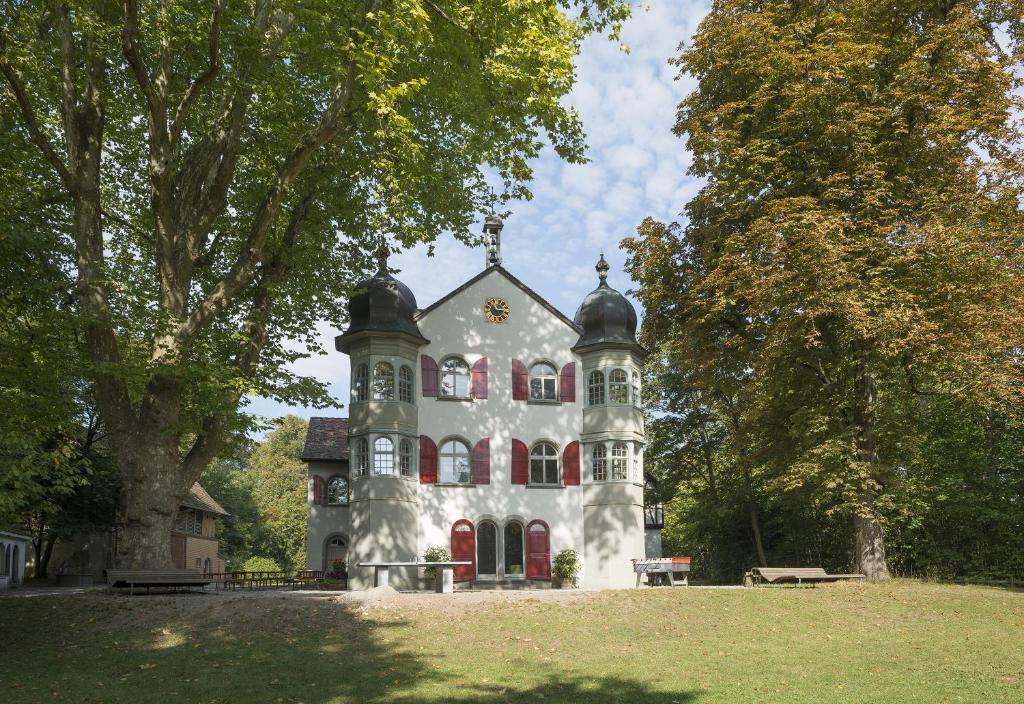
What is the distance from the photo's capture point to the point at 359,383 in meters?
25.4

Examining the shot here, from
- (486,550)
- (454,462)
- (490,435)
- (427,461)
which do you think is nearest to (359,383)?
(427,461)

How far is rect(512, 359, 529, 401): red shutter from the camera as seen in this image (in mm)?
26625

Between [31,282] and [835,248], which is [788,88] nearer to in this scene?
[835,248]

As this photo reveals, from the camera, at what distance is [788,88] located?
2189 centimetres

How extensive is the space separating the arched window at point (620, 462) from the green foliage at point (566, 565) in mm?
2581

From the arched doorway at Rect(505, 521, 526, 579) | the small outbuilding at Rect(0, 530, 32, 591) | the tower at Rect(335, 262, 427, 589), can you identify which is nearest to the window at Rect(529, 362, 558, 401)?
the tower at Rect(335, 262, 427, 589)

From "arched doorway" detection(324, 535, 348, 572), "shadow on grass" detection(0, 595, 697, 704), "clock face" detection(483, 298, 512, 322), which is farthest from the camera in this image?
"arched doorway" detection(324, 535, 348, 572)

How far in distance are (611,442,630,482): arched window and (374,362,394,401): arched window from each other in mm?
6955

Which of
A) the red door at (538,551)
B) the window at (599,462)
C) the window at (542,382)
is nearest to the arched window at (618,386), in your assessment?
the window at (599,462)

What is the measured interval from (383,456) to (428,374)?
2973 mm

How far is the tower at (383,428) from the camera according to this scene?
24.1 metres

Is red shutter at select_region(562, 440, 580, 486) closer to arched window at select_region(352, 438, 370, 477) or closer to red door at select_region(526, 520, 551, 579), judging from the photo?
red door at select_region(526, 520, 551, 579)

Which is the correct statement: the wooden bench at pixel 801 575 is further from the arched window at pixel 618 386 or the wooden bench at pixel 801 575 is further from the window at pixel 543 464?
the window at pixel 543 464

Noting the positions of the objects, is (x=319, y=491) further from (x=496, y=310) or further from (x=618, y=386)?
(x=618, y=386)
